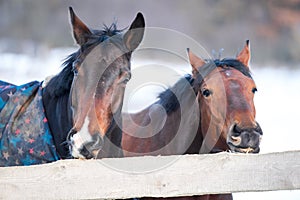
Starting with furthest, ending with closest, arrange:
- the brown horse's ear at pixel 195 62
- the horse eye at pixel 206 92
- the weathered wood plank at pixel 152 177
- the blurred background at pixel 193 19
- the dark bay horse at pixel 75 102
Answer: the blurred background at pixel 193 19 < the brown horse's ear at pixel 195 62 < the horse eye at pixel 206 92 < the dark bay horse at pixel 75 102 < the weathered wood plank at pixel 152 177

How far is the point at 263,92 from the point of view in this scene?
5.46 meters

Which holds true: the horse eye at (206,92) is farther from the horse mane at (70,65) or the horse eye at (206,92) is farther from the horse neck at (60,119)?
the horse neck at (60,119)

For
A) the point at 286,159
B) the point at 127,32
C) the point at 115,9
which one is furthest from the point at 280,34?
the point at 286,159

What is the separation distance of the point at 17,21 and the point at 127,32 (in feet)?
9.54

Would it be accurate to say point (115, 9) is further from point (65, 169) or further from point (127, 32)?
point (65, 169)

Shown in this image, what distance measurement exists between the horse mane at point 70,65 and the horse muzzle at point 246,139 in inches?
29.1

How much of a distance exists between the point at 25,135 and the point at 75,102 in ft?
1.19

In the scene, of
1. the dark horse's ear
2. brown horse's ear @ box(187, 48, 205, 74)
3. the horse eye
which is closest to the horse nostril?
the horse eye

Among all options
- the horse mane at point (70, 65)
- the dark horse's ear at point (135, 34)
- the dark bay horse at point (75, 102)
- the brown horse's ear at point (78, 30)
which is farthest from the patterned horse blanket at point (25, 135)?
the dark horse's ear at point (135, 34)

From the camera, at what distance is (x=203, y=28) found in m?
5.03

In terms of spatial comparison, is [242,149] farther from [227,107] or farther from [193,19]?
[193,19]

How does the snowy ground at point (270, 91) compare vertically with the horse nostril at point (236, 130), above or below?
above

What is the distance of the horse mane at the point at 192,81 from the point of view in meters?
2.81

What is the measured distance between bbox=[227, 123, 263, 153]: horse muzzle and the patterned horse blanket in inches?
33.2
